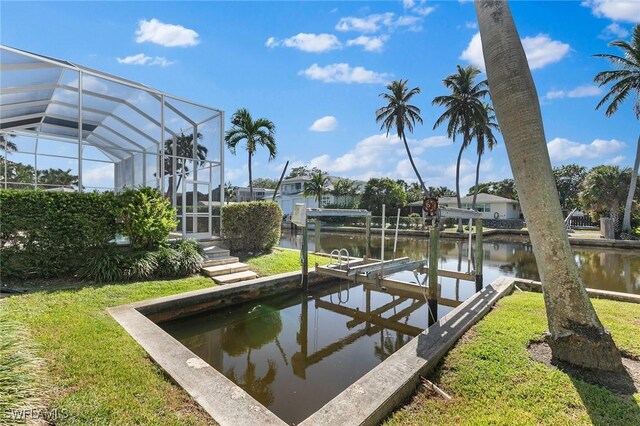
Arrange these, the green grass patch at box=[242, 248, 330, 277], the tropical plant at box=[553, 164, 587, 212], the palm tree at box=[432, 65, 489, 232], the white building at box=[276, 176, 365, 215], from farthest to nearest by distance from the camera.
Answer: the tropical plant at box=[553, 164, 587, 212]
the white building at box=[276, 176, 365, 215]
the palm tree at box=[432, 65, 489, 232]
the green grass patch at box=[242, 248, 330, 277]

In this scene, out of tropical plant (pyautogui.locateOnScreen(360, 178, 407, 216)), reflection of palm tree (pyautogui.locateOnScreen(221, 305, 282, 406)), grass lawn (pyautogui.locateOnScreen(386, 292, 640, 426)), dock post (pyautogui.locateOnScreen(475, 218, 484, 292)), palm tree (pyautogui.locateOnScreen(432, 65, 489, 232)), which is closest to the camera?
grass lawn (pyautogui.locateOnScreen(386, 292, 640, 426))

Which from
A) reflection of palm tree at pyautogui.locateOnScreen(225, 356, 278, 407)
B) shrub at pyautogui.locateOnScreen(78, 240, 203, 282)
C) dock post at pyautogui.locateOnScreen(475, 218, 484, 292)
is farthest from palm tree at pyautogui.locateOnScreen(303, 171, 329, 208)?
reflection of palm tree at pyautogui.locateOnScreen(225, 356, 278, 407)

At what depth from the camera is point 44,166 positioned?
1179 cm

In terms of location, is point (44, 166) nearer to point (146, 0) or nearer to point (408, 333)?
point (146, 0)

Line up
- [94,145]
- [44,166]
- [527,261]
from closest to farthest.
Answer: [44,166] < [94,145] < [527,261]

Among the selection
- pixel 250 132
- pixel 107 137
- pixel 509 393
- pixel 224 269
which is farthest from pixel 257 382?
pixel 250 132

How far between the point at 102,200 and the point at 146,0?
4.48 metres

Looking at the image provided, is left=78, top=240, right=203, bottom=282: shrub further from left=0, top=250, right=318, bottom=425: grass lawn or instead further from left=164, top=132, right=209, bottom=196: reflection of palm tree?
left=164, top=132, right=209, bottom=196: reflection of palm tree

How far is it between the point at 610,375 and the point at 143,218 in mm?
8362

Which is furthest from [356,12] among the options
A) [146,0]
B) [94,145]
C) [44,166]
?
[44,166]

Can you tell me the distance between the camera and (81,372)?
3.12 meters

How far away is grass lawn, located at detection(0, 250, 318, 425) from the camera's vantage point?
2566 mm

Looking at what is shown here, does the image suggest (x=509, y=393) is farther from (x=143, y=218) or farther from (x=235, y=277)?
(x=143, y=218)

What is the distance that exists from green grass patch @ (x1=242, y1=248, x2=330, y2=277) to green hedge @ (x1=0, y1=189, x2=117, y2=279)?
3.53m
